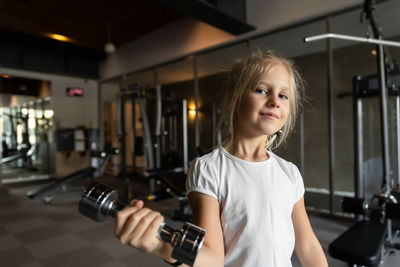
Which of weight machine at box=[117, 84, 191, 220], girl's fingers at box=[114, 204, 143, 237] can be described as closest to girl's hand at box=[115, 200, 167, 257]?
girl's fingers at box=[114, 204, 143, 237]

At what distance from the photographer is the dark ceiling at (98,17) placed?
3.85m

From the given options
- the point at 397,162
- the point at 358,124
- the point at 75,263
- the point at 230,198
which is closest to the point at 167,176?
the point at 75,263

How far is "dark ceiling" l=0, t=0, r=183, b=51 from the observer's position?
4.60 m

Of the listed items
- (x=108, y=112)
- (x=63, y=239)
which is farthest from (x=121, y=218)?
(x=108, y=112)

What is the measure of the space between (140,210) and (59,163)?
7.24 meters

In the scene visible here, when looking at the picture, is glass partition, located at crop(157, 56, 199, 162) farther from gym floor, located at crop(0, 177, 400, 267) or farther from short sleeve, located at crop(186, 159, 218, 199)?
short sleeve, located at crop(186, 159, 218, 199)

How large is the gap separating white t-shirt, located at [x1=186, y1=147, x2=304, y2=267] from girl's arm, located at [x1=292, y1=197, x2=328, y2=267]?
80 millimetres

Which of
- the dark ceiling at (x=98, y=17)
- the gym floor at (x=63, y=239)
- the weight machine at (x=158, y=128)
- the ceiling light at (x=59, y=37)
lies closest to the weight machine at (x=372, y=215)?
the gym floor at (x=63, y=239)

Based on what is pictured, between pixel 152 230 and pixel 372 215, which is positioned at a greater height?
pixel 152 230

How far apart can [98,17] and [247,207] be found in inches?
218

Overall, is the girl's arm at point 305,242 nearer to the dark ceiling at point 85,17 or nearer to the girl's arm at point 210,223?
the girl's arm at point 210,223

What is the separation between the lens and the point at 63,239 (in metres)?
2.74

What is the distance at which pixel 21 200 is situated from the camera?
15.0 feet

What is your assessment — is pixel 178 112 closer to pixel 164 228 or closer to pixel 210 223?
pixel 210 223
